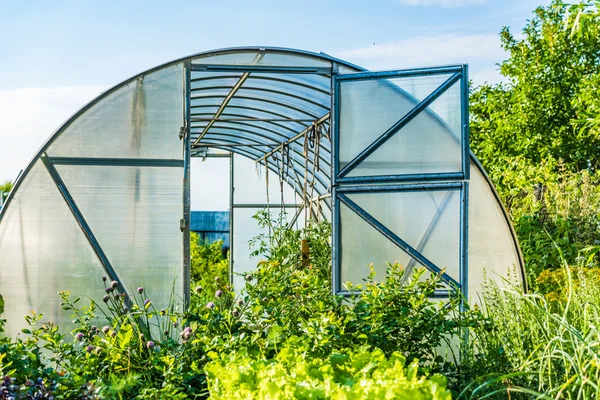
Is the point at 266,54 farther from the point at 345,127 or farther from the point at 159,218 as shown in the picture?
the point at 159,218

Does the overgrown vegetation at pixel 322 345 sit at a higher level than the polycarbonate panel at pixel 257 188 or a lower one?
lower

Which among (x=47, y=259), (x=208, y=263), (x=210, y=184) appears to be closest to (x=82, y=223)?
(x=47, y=259)

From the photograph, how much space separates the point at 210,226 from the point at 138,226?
11.6 metres

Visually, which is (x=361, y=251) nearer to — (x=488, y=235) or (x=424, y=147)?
(x=424, y=147)

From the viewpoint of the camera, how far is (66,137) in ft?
20.8

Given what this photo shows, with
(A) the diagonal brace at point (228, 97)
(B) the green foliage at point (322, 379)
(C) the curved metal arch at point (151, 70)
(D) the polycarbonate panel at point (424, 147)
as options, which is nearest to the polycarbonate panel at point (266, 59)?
(C) the curved metal arch at point (151, 70)

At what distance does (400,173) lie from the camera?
636cm

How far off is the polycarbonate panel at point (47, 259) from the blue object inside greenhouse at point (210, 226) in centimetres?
1142

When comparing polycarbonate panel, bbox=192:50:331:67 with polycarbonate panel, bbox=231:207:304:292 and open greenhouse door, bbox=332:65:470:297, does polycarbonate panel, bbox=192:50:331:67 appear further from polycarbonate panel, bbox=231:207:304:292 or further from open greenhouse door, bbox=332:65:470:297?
polycarbonate panel, bbox=231:207:304:292

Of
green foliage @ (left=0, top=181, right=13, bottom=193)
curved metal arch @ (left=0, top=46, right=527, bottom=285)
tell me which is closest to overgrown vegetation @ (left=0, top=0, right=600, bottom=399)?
curved metal arch @ (left=0, top=46, right=527, bottom=285)

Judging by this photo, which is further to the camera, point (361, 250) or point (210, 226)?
point (210, 226)

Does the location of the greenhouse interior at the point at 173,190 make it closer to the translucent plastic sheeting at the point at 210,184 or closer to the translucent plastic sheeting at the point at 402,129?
the translucent plastic sheeting at the point at 402,129

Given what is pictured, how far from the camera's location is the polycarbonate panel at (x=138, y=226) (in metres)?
6.29

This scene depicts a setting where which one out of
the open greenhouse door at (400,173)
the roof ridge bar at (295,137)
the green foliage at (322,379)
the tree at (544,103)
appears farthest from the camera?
the tree at (544,103)
